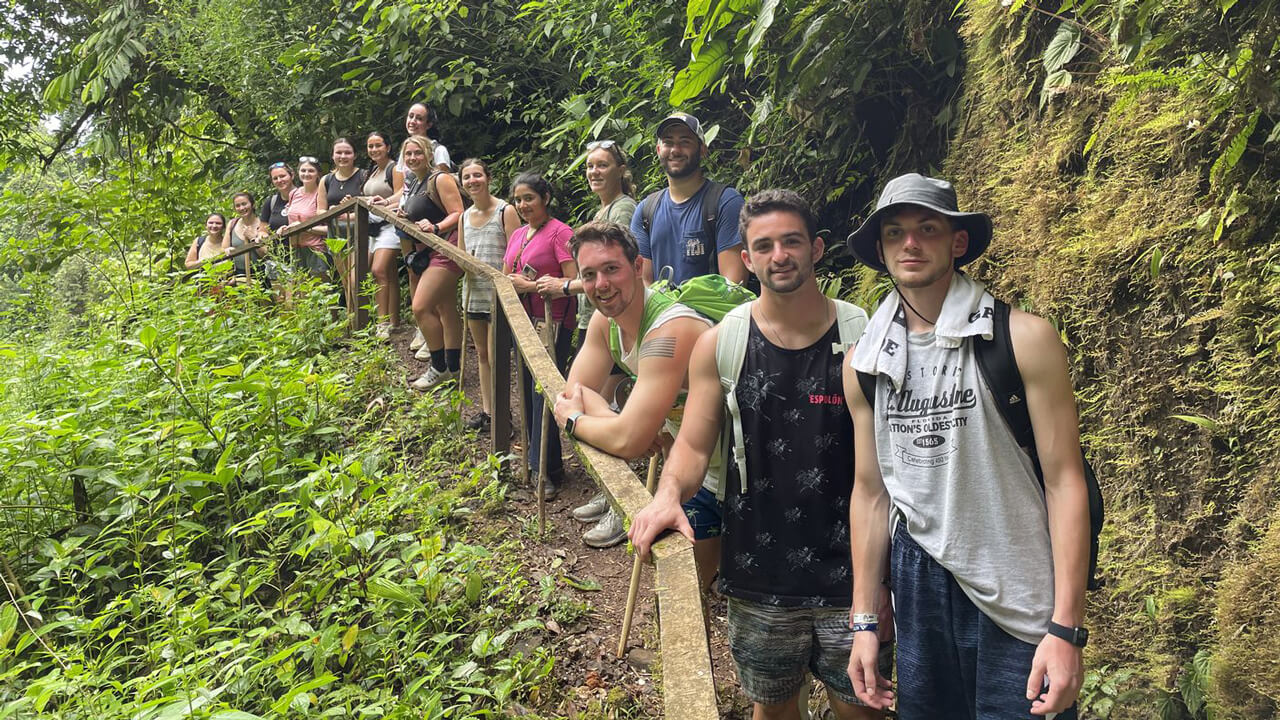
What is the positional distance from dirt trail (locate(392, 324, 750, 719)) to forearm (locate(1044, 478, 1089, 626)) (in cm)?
197

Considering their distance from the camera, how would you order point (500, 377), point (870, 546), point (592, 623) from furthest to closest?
1. point (500, 377)
2. point (592, 623)
3. point (870, 546)

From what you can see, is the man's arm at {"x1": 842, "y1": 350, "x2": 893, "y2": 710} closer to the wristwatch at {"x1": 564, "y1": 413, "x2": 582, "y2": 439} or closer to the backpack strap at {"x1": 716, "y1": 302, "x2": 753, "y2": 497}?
the backpack strap at {"x1": 716, "y1": 302, "x2": 753, "y2": 497}

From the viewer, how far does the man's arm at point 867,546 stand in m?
2.23

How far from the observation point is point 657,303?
3.05m

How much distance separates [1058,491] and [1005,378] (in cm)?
28

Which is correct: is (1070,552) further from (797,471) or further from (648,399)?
(648,399)

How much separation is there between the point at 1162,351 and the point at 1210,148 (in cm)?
73

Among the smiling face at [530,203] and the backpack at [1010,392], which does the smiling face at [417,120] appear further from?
the backpack at [1010,392]

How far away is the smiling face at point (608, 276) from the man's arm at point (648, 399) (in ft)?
0.71

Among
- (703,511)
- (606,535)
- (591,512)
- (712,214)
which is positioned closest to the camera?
(703,511)

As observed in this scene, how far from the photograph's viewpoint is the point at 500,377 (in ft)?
17.3

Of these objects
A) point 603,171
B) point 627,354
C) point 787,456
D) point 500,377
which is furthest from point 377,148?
point 787,456

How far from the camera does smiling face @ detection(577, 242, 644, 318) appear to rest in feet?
9.70

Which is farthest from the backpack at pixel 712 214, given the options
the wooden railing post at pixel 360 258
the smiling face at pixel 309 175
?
the smiling face at pixel 309 175
